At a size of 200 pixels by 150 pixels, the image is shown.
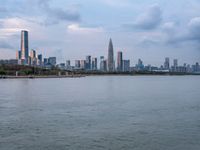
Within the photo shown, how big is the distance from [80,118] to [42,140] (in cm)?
754

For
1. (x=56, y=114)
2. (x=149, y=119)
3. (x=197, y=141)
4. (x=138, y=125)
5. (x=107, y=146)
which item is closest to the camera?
(x=107, y=146)

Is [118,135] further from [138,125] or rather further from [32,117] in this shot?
[32,117]

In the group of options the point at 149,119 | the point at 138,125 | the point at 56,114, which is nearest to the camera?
the point at 138,125

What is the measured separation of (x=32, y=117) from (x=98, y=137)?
30.5 ft

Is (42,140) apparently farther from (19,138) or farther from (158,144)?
(158,144)

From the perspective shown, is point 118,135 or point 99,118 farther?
point 99,118

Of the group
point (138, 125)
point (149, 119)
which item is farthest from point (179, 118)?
point (138, 125)

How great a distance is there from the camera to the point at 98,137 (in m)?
19.2

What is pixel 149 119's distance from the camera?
83.5 ft

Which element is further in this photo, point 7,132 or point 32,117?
point 32,117

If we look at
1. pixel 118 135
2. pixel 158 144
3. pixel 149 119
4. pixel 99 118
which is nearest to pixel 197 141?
pixel 158 144

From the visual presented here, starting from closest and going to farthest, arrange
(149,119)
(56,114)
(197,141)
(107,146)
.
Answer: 1. (107,146)
2. (197,141)
3. (149,119)
4. (56,114)

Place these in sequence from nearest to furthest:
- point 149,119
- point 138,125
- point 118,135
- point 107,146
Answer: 1. point 107,146
2. point 118,135
3. point 138,125
4. point 149,119

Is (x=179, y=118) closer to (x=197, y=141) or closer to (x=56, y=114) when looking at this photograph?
(x=197, y=141)
